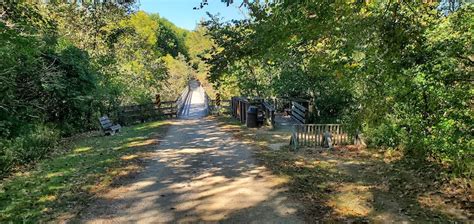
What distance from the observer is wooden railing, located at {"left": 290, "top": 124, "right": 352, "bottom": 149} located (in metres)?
12.7

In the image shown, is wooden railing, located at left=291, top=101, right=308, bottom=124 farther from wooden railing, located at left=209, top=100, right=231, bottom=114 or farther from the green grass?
wooden railing, located at left=209, top=100, right=231, bottom=114

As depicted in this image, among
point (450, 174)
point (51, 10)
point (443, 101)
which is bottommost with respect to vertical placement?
point (450, 174)

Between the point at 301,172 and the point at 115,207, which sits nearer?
the point at 115,207

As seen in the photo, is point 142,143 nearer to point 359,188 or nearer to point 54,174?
point 54,174

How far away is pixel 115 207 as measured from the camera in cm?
671

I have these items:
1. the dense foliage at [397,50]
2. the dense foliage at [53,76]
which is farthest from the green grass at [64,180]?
the dense foliage at [397,50]

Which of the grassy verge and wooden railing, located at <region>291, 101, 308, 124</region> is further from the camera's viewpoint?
wooden railing, located at <region>291, 101, 308, 124</region>

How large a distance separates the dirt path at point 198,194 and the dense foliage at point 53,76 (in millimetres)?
3936

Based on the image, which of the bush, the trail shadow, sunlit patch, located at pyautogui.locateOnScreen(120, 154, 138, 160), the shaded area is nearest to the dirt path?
the shaded area

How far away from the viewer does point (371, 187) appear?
7750mm

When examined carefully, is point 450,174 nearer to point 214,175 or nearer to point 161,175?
point 214,175

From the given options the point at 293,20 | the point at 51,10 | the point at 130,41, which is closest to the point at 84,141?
the point at 51,10

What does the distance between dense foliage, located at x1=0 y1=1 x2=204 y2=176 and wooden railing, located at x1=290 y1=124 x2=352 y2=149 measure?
27.1ft

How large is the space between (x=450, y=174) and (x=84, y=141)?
12.7 m
